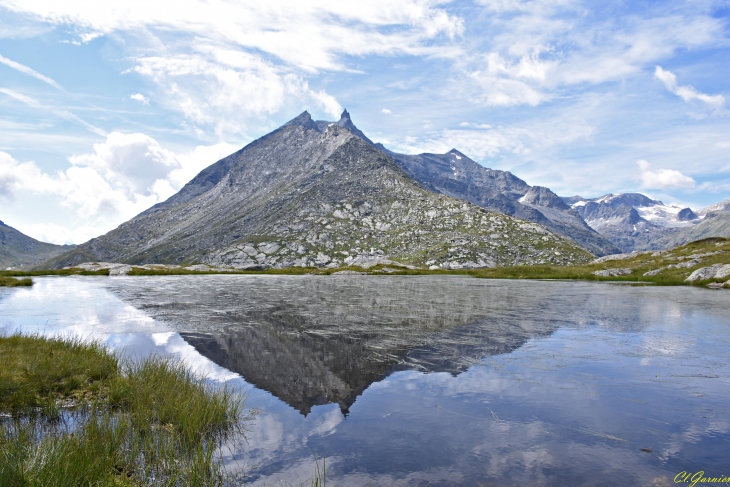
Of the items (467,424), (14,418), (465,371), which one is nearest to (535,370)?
(465,371)

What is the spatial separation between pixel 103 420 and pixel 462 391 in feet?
32.7

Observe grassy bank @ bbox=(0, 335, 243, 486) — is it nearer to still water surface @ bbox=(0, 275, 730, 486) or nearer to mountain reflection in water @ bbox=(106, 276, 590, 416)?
still water surface @ bbox=(0, 275, 730, 486)

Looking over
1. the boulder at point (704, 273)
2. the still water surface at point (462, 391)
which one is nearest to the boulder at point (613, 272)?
the boulder at point (704, 273)

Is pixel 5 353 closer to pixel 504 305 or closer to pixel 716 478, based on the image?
pixel 716 478

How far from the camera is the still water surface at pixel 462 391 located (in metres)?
7.80

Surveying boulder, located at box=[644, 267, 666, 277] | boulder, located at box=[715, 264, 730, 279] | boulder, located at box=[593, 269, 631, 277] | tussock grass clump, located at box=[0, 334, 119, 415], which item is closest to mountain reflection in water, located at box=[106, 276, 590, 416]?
tussock grass clump, located at box=[0, 334, 119, 415]

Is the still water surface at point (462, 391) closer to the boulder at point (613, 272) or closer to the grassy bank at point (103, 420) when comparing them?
the grassy bank at point (103, 420)

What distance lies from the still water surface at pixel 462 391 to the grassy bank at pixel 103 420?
1093 millimetres

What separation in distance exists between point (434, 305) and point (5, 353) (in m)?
30.4

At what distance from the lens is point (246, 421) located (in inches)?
392

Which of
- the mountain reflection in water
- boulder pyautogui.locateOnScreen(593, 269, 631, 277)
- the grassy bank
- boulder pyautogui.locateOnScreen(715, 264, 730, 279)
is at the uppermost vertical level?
boulder pyautogui.locateOnScreen(715, 264, 730, 279)

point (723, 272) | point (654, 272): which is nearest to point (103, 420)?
point (723, 272)

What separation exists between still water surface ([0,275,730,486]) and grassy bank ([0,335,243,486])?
1093mm

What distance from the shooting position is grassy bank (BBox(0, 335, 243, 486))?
643 centimetres
